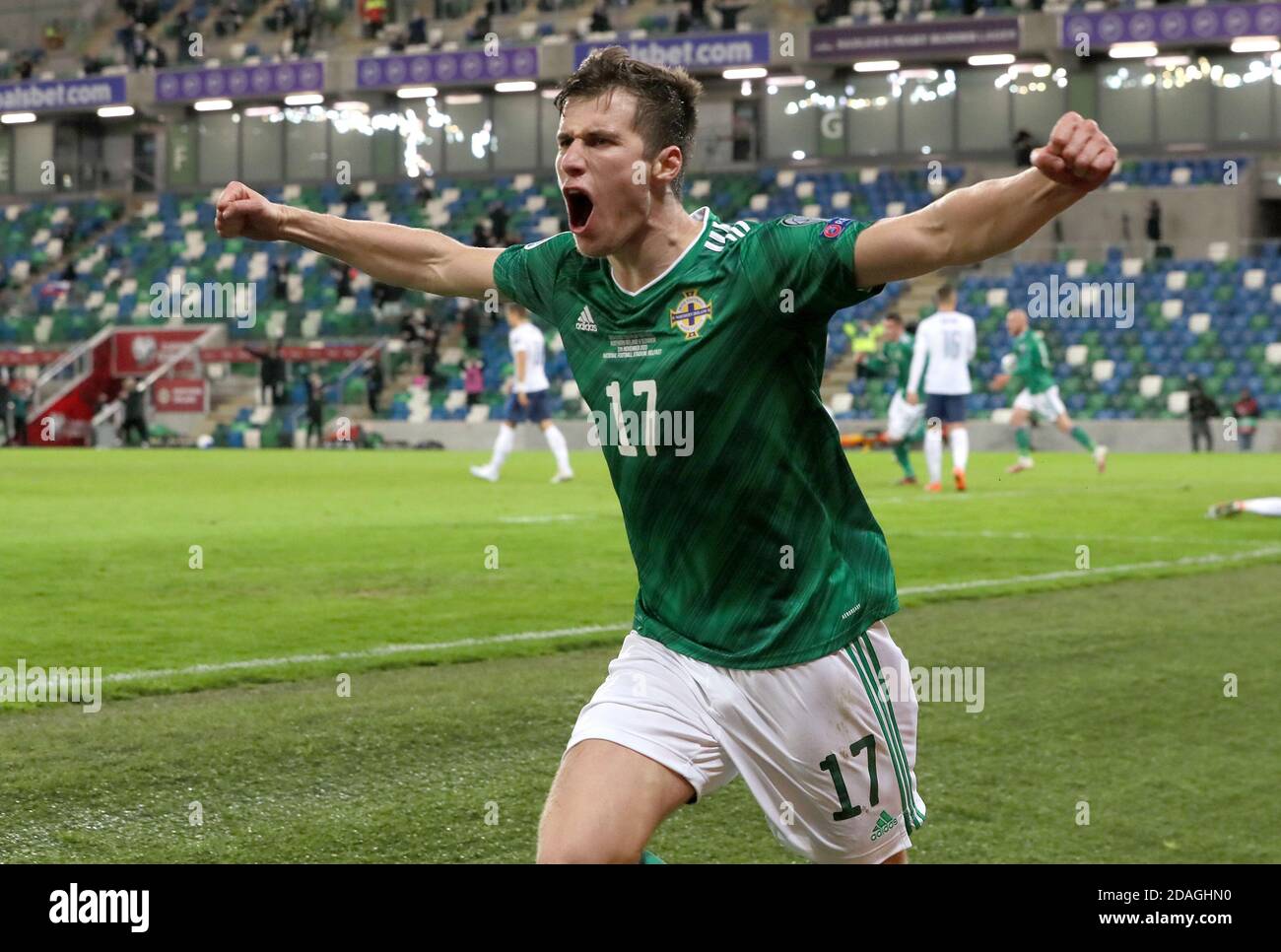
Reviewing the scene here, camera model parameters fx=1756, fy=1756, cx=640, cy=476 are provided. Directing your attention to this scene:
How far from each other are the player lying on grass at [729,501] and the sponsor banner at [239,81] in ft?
153

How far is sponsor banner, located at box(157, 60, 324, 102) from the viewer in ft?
160

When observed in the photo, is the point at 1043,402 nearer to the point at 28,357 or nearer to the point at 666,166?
the point at 666,166

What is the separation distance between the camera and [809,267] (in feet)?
11.8

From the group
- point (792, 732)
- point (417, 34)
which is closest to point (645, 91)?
point (792, 732)

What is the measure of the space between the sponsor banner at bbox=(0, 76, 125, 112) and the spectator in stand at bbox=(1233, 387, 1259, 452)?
33.2 m

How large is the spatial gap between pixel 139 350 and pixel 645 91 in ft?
139

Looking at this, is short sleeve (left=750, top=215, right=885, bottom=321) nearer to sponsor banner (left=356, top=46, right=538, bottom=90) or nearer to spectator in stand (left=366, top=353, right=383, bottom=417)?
spectator in stand (left=366, top=353, right=383, bottom=417)

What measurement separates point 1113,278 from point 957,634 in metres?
30.3

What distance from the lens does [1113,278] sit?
37938mm

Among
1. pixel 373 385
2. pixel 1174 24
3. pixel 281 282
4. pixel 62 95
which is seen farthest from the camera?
pixel 62 95

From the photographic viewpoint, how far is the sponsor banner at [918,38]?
4200cm

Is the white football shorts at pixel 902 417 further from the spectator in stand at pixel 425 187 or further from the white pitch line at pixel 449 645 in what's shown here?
the spectator in stand at pixel 425 187

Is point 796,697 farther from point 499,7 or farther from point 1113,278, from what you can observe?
point 499,7

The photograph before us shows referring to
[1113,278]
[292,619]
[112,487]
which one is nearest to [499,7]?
[1113,278]
